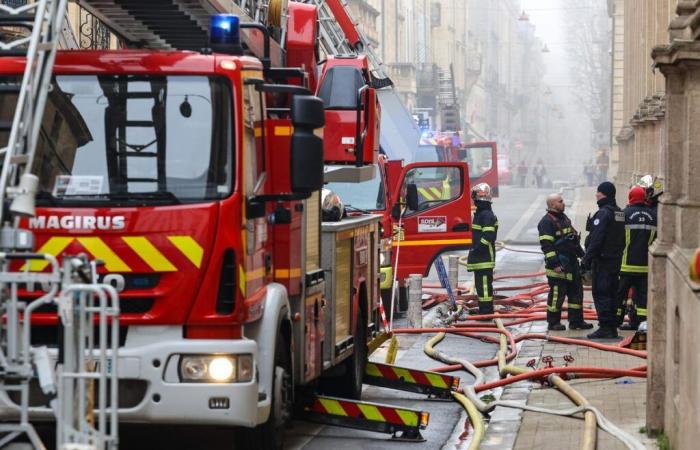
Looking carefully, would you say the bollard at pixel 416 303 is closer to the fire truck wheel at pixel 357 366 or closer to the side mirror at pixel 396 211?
the side mirror at pixel 396 211

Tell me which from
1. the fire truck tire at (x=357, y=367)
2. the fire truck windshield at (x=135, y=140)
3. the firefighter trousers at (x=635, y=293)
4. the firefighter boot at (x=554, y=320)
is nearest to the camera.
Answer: the fire truck windshield at (x=135, y=140)

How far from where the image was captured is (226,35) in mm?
8758

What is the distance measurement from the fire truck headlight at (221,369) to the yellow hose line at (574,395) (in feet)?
7.87

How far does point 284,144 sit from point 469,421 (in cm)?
330

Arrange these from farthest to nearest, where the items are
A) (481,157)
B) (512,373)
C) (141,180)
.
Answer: (481,157)
(512,373)
(141,180)

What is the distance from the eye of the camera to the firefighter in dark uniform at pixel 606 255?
54.0 ft

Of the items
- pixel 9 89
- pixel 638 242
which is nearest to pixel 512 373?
pixel 638 242

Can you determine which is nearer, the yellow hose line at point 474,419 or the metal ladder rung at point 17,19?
the metal ladder rung at point 17,19

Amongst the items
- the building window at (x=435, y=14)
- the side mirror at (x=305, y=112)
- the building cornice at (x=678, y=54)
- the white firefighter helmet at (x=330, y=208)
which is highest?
the building window at (x=435, y=14)

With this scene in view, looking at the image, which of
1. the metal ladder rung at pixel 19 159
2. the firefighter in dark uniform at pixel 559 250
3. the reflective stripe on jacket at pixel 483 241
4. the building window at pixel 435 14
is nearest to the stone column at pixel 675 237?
the metal ladder rung at pixel 19 159

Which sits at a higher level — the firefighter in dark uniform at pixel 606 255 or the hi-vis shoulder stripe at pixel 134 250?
the hi-vis shoulder stripe at pixel 134 250

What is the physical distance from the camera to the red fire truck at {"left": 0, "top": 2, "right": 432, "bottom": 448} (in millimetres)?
8141

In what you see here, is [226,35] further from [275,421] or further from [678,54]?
[678,54]

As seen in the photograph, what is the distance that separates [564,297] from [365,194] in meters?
3.17
